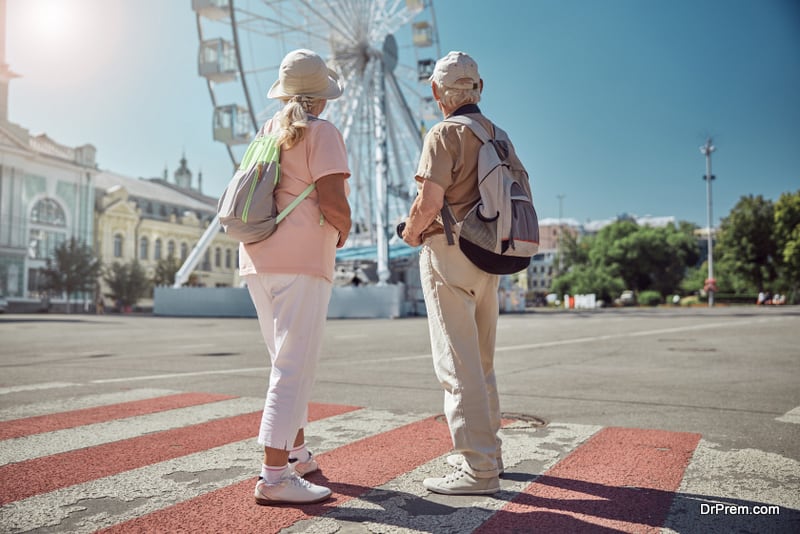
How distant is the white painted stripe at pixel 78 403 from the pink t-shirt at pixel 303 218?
264cm

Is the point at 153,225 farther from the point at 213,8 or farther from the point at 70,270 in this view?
the point at 213,8

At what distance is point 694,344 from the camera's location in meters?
11.5

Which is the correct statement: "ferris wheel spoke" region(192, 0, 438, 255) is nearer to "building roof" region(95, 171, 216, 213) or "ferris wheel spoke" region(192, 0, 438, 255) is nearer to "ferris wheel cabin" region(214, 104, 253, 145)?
"ferris wheel cabin" region(214, 104, 253, 145)

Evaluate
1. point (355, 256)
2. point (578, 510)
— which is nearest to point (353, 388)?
point (578, 510)

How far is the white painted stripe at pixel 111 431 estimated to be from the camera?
11.2 ft

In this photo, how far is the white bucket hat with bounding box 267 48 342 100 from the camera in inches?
112

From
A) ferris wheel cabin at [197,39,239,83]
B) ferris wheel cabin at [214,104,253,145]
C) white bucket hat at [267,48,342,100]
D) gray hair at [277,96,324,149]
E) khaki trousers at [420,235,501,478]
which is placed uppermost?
ferris wheel cabin at [197,39,239,83]

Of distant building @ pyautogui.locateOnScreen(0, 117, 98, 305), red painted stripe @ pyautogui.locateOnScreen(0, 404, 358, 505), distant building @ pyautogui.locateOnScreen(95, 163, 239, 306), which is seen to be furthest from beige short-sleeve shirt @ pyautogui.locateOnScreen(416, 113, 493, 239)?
distant building @ pyautogui.locateOnScreen(95, 163, 239, 306)

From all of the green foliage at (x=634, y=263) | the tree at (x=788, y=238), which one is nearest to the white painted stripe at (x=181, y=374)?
the tree at (x=788, y=238)

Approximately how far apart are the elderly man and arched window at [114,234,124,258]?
196 feet

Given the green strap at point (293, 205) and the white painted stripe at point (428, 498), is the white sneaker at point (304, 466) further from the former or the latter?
the green strap at point (293, 205)

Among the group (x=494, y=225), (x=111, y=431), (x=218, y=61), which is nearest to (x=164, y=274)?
(x=218, y=61)

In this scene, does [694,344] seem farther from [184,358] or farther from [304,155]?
[304,155]

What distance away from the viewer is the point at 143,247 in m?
60.6
